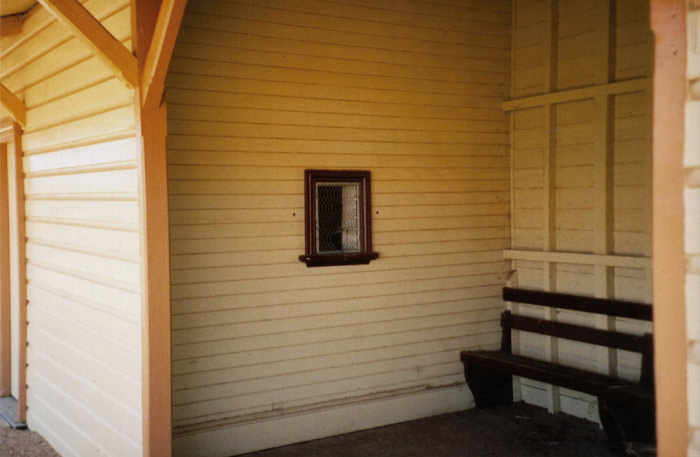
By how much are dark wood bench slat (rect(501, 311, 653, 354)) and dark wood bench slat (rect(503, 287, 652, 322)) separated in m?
0.15

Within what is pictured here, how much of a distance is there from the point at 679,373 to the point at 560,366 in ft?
13.6

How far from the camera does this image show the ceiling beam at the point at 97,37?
3.95 meters

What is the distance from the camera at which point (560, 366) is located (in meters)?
6.26

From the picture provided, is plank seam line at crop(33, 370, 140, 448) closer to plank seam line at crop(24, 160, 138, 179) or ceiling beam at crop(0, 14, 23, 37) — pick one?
plank seam line at crop(24, 160, 138, 179)

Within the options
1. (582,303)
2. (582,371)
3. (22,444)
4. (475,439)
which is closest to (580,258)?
(582,303)

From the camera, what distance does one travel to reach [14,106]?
6301mm

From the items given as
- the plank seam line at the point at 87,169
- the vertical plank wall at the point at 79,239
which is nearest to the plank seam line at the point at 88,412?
the vertical plank wall at the point at 79,239

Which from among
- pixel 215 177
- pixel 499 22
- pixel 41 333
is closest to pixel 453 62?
pixel 499 22

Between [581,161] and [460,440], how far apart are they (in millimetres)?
2542

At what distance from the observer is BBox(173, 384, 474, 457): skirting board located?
17.8 ft

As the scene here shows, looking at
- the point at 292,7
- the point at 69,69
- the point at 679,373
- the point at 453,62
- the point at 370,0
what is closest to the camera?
the point at 679,373

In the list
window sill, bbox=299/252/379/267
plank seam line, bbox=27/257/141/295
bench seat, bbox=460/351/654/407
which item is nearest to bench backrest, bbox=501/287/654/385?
Answer: bench seat, bbox=460/351/654/407

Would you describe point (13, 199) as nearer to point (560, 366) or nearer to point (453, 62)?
point (453, 62)

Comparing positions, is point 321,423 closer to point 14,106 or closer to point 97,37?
point 97,37
